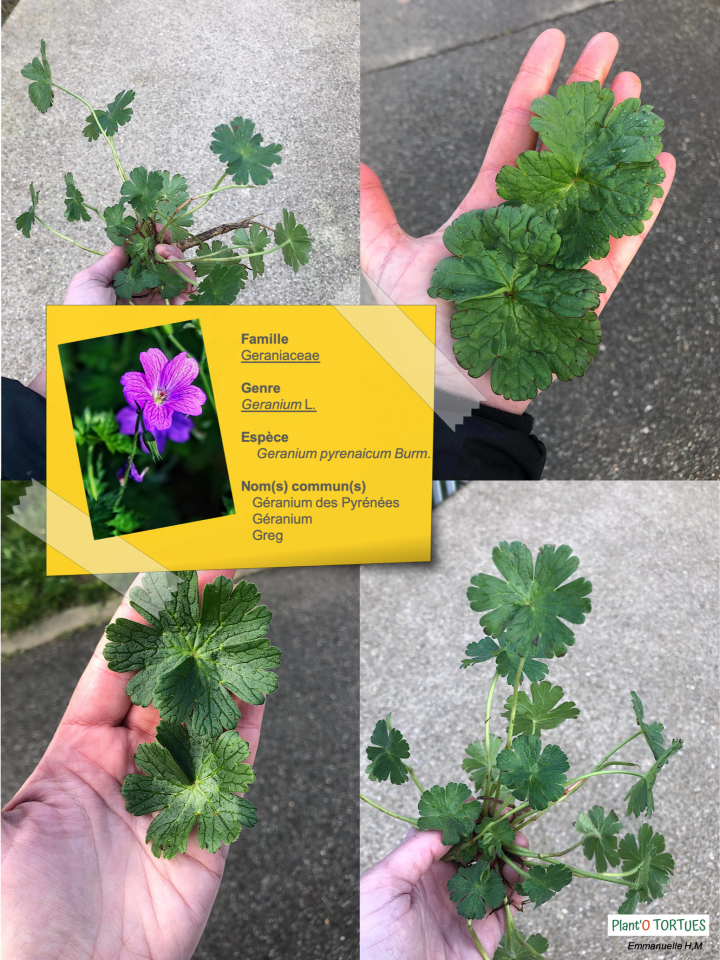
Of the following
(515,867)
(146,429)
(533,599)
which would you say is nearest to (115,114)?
(146,429)

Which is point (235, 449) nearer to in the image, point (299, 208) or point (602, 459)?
point (299, 208)

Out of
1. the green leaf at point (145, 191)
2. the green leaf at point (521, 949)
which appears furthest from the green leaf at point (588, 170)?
the green leaf at point (521, 949)

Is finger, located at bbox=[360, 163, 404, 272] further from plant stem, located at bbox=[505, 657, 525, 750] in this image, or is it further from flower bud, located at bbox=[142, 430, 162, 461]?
plant stem, located at bbox=[505, 657, 525, 750]

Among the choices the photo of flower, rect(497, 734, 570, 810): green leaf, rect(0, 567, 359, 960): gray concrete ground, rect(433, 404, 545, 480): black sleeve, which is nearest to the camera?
rect(497, 734, 570, 810): green leaf

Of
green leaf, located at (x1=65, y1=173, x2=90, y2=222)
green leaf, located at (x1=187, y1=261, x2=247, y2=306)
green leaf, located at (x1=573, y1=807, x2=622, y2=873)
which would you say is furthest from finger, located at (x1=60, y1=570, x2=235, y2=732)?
green leaf, located at (x1=573, y1=807, x2=622, y2=873)

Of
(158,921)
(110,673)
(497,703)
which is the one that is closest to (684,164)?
(497,703)
